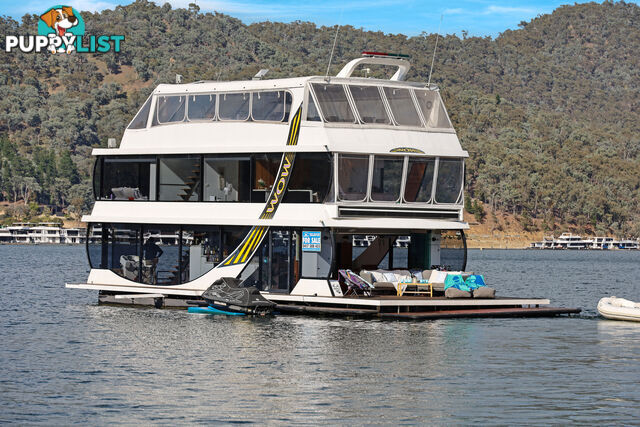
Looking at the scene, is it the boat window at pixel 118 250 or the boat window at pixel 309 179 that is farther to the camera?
the boat window at pixel 118 250

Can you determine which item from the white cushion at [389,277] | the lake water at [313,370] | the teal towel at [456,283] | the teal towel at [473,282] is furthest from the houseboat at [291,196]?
the lake water at [313,370]

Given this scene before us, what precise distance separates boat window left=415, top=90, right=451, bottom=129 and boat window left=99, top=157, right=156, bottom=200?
8.30 m

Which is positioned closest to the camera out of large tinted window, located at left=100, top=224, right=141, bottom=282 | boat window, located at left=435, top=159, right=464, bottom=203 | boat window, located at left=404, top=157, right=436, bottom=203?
boat window, located at left=404, top=157, right=436, bottom=203

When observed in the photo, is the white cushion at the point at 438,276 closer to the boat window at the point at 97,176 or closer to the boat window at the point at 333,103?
the boat window at the point at 333,103

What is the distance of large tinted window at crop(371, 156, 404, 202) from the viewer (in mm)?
29750

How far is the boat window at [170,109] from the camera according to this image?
32.5 metres

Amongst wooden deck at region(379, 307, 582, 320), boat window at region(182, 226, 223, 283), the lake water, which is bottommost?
the lake water

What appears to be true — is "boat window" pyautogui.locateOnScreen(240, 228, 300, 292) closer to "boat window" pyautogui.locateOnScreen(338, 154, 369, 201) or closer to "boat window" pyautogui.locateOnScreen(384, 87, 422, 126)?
"boat window" pyautogui.locateOnScreen(338, 154, 369, 201)

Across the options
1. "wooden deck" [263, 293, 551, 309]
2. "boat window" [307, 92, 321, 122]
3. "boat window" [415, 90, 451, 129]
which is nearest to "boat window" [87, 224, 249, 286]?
"wooden deck" [263, 293, 551, 309]

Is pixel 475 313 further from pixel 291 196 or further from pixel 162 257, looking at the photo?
pixel 162 257

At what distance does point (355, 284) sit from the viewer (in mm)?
29516

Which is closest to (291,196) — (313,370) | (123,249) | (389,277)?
(389,277)

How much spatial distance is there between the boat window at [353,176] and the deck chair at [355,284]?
6.62ft

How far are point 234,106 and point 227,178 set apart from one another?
2.07 m
